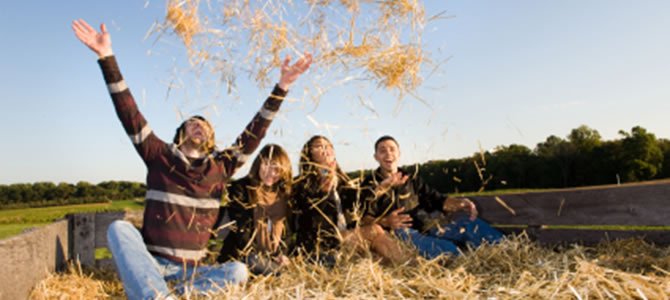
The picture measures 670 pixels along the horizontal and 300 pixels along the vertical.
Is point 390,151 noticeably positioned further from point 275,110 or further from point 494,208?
point 494,208

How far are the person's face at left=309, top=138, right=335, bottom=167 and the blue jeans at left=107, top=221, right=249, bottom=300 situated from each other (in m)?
0.95

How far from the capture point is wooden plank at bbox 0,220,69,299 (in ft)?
7.88

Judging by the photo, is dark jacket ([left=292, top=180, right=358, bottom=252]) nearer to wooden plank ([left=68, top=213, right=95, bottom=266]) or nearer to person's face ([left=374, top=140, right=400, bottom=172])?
person's face ([left=374, top=140, right=400, bottom=172])

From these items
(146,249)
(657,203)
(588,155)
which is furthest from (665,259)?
(588,155)

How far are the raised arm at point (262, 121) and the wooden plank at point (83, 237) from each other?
75.8 inches

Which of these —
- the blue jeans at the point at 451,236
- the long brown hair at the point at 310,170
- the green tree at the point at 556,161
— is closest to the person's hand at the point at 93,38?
the long brown hair at the point at 310,170

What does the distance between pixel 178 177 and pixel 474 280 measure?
1914 mm

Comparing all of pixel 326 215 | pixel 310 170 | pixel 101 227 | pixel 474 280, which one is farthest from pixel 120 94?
pixel 474 280

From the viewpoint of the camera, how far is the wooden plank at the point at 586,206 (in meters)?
3.77

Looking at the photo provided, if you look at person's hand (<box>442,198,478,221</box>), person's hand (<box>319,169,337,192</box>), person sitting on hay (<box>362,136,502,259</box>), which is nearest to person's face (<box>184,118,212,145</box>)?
person's hand (<box>319,169,337,192</box>)

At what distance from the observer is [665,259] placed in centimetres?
328

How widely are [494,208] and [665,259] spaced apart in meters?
1.44

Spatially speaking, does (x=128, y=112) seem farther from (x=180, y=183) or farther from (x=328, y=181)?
(x=328, y=181)

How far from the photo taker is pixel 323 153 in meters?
3.43
